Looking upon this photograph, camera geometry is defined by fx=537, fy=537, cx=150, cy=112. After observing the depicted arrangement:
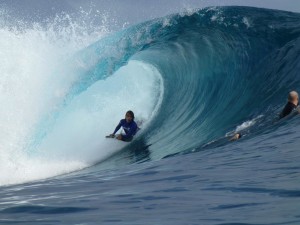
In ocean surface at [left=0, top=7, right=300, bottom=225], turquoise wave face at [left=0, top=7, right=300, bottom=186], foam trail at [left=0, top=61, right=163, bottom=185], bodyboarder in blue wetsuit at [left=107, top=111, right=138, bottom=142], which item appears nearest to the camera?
ocean surface at [left=0, top=7, right=300, bottom=225]

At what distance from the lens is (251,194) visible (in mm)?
3773

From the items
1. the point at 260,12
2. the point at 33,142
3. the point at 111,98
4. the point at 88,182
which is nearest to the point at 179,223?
the point at 88,182

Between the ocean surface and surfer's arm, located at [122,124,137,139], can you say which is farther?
surfer's arm, located at [122,124,137,139]

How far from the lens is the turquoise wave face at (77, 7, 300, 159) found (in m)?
11.4

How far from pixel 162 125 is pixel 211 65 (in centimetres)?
245

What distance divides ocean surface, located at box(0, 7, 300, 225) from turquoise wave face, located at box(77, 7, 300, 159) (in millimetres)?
41

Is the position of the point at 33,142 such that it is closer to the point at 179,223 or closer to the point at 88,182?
the point at 88,182

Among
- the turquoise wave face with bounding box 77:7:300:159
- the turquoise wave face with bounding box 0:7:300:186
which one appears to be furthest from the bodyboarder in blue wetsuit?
the turquoise wave face with bounding box 77:7:300:159

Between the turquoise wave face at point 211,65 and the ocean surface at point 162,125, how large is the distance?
0.04 metres

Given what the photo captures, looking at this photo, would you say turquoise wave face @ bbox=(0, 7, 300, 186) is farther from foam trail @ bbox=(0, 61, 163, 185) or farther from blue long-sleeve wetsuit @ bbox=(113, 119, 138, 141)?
blue long-sleeve wetsuit @ bbox=(113, 119, 138, 141)

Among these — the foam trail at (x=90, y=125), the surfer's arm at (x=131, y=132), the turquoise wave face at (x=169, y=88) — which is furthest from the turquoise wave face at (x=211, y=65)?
the foam trail at (x=90, y=125)

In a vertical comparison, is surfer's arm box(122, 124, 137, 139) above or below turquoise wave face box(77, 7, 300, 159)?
below

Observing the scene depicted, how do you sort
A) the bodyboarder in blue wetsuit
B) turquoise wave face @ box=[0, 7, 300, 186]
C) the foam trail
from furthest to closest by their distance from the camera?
the bodyboarder in blue wetsuit < turquoise wave face @ box=[0, 7, 300, 186] < the foam trail

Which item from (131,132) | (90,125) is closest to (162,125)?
(131,132)
